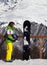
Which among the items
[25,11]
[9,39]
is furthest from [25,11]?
[9,39]

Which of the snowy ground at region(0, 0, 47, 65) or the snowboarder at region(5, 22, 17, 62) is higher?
the snowboarder at region(5, 22, 17, 62)

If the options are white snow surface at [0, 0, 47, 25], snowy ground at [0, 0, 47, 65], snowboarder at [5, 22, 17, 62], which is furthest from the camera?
white snow surface at [0, 0, 47, 25]

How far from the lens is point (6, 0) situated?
31.7 meters

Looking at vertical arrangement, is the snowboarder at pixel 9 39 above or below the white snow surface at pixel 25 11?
above

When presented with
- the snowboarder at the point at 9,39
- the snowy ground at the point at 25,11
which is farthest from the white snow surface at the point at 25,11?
the snowboarder at the point at 9,39

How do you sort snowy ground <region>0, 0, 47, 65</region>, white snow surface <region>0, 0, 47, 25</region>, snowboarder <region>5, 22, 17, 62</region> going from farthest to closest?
white snow surface <region>0, 0, 47, 25</region>
snowy ground <region>0, 0, 47, 65</region>
snowboarder <region>5, 22, 17, 62</region>

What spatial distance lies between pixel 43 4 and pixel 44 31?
4.77 m

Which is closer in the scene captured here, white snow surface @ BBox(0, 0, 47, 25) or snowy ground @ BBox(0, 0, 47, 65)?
snowy ground @ BBox(0, 0, 47, 65)

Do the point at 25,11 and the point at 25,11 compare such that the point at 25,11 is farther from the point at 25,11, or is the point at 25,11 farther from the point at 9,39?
the point at 9,39

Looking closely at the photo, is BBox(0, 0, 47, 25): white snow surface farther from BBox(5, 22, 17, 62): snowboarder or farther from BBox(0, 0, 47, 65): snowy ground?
BBox(5, 22, 17, 62): snowboarder

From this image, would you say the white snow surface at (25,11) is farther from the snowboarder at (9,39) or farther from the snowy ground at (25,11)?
the snowboarder at (9,39)

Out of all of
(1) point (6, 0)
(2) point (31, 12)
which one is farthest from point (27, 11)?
(1) point (6, 0)

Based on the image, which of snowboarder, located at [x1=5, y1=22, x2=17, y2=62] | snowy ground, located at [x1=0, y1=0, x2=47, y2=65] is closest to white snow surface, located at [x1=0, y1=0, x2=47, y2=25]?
snowy ground, located at [x1=0, y1=0, x2=47, y2=65]

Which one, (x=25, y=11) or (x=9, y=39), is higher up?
(x=9, y=39)
